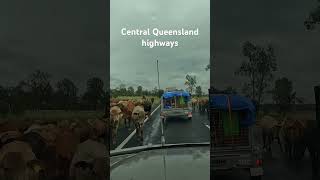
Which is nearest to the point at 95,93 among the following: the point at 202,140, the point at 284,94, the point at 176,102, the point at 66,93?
the point at 66,93

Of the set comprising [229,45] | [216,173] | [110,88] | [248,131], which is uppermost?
[229,45]

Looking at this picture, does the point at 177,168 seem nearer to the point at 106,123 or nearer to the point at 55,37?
the point at 106,123

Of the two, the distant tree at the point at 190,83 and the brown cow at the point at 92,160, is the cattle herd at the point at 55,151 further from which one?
the distant tree at the point at 190,83

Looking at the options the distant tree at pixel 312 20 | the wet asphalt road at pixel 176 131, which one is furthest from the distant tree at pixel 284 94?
the wet asphalt road at pixel 176 131

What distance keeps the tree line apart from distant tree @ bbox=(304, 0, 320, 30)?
1.77m

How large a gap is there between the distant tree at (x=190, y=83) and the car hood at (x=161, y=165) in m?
0.47

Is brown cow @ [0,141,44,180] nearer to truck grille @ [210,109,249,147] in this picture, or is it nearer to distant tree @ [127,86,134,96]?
distant tree @ [127,86,134,96]

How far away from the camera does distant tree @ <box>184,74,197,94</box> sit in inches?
161

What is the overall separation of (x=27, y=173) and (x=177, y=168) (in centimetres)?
119

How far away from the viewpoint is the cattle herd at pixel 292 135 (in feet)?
14.0

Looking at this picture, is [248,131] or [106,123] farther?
[248,131]

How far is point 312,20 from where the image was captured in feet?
14.0

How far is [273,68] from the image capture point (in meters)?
4.27

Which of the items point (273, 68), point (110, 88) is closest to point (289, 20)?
point (273, 68)
